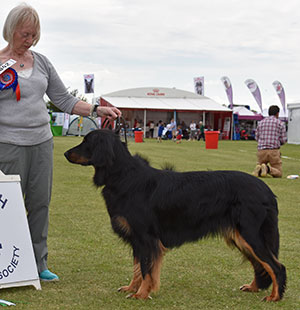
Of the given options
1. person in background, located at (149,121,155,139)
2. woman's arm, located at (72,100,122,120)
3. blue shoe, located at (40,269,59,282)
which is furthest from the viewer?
person in background, located at (149,121,155,139)

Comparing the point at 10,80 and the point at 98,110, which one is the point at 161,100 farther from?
the point at 10,80

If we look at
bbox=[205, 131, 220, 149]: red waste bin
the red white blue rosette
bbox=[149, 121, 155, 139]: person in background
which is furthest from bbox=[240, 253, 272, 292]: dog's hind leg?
bbox=[149, 121, 155, 139]: person in background

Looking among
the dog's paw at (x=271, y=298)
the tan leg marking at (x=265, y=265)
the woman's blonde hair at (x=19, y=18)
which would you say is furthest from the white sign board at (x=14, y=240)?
the dog's paw at (x=271, y=298)

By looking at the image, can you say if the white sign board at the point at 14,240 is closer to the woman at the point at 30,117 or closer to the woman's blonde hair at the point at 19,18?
the woman at the point at 30,117

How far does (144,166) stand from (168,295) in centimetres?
107

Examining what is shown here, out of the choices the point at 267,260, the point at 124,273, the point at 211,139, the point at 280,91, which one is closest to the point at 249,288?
the point at 267,260

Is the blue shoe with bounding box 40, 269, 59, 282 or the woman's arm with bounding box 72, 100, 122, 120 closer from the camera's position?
the blue shoe with bounding box 40, 269, 59, 282

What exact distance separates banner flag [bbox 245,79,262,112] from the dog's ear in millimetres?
40025

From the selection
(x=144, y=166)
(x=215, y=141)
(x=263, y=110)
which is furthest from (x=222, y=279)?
(x=263, y=110)

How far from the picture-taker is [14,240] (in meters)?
3.89

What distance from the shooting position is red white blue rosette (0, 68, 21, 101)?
3.74m

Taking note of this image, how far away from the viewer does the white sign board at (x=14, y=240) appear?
3.84 m

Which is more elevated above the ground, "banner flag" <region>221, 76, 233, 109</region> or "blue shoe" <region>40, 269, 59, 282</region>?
"banner flag" <region>221, 76, 233, 109</region>

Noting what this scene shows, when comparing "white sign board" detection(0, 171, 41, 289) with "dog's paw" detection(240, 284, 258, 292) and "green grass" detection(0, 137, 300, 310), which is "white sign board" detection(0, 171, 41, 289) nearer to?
"green grass" detection(0, 137, 300, 310)
